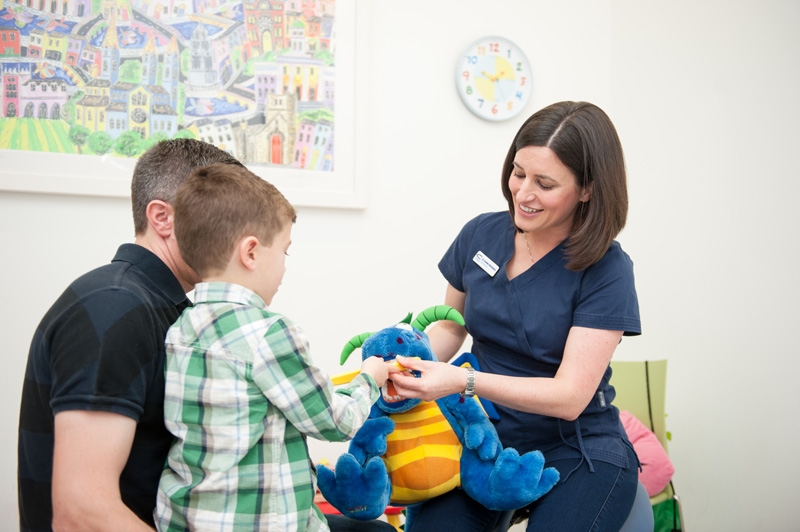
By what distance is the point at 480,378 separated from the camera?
1.30 meters

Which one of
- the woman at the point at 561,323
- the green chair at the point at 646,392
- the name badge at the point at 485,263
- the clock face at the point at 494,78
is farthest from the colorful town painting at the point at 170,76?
the green chair at the point at 646,392

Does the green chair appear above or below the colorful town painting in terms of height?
below

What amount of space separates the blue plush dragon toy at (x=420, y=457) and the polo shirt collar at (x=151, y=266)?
410 millimetres

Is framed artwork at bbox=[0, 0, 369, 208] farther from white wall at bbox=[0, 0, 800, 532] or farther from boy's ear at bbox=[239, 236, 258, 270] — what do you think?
boy's ear at bbox=[239, 236, 258, 270]

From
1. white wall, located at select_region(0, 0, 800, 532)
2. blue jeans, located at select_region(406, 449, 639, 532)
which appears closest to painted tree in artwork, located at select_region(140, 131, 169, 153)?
white wall, located at select_region(0, 0, 800, 532)

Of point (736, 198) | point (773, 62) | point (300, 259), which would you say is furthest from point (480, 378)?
point (773, 62)

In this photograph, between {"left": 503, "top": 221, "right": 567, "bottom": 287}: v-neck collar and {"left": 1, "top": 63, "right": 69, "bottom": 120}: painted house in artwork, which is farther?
{"left": 1, "top": 63, "right": 69, "bottom": 120}: painted house in artwork

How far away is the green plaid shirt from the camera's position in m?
0.93

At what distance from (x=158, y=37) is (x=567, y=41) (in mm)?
1770

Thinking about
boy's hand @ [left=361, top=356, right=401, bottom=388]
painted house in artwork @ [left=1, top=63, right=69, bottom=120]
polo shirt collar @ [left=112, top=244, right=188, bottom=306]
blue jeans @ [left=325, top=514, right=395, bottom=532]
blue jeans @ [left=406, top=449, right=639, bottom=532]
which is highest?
painted house in artwork @ [left=1, top=63, right=69, bottom=120]

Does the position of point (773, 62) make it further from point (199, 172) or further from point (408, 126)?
point (199, 172)

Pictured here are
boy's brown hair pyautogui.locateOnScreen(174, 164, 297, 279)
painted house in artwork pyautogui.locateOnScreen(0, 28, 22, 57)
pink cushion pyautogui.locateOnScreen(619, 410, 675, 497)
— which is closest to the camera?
boy's brown hair pyautogui.locateOnScreen(174, 164, 297, 279)

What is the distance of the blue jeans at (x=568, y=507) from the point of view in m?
1.29

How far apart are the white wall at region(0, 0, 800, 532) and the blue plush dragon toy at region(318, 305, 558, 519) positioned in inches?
49.9
